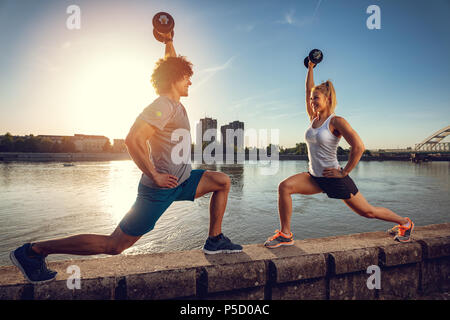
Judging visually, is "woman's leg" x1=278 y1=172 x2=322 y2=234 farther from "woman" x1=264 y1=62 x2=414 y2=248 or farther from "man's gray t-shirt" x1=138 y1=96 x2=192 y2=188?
"man's gray t-shirt" x1=138 y1=96 x2=192 y2=188

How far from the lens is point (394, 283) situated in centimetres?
279

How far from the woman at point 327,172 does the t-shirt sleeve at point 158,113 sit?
61.2 inches

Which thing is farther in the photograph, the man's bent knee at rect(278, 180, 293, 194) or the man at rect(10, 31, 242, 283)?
the man's bent knee at rect(278, 180, 293, 194)

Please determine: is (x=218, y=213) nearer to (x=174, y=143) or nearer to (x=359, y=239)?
(x=174, y=143)

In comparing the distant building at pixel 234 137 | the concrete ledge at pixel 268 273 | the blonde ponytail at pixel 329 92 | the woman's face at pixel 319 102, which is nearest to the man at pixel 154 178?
the concrete ledge at pixel 268 273

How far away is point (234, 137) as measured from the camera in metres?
157

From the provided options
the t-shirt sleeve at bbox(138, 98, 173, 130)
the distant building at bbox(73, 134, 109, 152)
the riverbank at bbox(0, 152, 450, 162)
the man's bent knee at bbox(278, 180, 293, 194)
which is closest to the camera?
the t-shirt sleeve at bbox(138, 98, 173, 130)

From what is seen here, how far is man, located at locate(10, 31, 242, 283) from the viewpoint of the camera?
6.63 ft

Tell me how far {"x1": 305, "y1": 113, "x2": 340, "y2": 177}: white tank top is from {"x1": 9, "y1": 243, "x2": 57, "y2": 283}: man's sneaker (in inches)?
107

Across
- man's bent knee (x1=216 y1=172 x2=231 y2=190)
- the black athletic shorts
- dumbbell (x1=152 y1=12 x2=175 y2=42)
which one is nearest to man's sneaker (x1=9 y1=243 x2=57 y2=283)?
man's bent knee (x1=216 y1=172 x2=231 y2=190)

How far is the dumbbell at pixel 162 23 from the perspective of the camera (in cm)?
271

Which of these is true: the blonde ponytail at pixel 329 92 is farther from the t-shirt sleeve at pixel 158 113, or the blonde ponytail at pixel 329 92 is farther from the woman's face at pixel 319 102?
the t-shirt sleeve at pixel 158 113

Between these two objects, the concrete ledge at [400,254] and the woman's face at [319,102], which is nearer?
the concrete ledge at [400,254]

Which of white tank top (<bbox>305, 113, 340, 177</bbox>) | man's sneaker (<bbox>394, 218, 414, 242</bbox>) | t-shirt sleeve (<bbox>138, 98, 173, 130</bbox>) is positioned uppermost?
t-shirt sleeve (<bbox>138, 98, 173, 130</bbox>)
